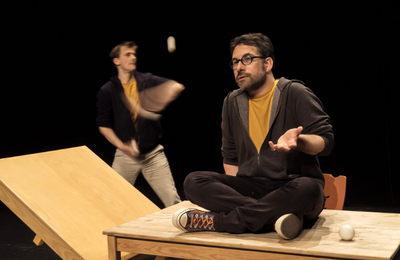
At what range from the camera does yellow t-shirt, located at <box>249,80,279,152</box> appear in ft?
7.92

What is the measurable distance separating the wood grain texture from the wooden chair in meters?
1.14

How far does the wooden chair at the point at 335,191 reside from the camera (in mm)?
2600

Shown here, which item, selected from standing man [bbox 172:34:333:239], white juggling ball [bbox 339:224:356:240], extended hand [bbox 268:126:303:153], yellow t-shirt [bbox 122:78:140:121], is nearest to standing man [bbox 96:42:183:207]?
yellow t-shirt [bbox 122:78:140:121]

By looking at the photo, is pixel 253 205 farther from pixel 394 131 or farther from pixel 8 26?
pixel 8 26

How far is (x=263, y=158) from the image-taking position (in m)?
2.37

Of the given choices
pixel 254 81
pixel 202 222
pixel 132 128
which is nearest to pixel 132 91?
pixel 132 128

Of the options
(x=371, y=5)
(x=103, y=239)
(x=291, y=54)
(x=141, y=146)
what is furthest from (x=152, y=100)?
(x=371, y=5)

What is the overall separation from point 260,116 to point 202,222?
71 cm

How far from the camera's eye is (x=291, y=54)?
4.73 metres

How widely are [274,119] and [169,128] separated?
132 inches

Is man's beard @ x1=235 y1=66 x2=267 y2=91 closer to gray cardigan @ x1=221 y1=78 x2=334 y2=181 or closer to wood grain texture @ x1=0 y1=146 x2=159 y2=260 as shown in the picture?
gray cardigan @ x1=221 y1=78 x2=334 y2=181

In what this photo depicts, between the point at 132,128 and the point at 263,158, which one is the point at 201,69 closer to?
the point at 132,128

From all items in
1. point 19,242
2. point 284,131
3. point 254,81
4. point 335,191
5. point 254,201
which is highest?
point 254,81

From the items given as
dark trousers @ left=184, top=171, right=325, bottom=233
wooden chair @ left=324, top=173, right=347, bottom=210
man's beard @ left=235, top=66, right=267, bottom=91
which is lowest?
wooden chair @ left=324, top=173, right=347, bottom=210
